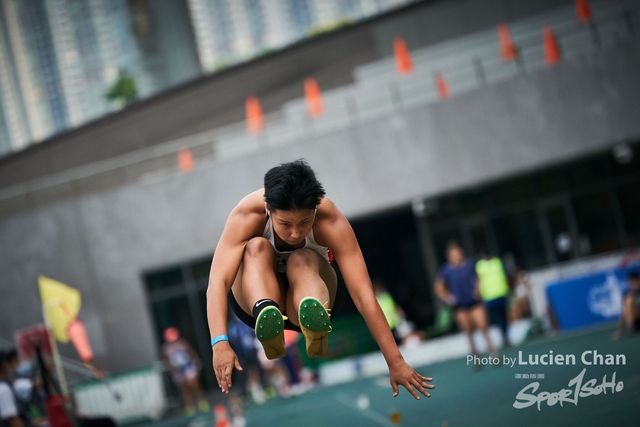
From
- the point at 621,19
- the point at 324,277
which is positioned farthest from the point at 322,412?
the point at 621,19

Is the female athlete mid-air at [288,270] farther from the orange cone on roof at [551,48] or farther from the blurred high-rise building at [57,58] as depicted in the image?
the blurred high-rise building at [57,58]

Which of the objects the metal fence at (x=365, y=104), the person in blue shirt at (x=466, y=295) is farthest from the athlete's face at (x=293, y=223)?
the metal fence at (x=365, y=104)

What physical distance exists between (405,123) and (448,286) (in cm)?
650

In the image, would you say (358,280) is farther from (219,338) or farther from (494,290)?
(494,290)

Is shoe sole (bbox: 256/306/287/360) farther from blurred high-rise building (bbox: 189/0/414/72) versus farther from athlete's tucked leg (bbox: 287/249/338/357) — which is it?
blurred high-rise building (bbox: 189/0/414/72)

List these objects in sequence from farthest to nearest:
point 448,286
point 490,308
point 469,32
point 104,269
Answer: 1. point 469,32
2. point 104,269
3. point 490,308
4. point 448,286

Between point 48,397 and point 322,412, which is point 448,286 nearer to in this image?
point 322,412

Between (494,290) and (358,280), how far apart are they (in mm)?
9209

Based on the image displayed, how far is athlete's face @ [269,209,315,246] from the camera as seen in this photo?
410cm

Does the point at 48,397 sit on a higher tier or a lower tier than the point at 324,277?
lower

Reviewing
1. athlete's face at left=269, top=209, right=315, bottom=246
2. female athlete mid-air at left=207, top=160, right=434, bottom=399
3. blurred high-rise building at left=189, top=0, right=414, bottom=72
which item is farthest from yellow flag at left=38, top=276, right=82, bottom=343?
blurred high-rise building at left=189, top=0, right=414, bottom=72

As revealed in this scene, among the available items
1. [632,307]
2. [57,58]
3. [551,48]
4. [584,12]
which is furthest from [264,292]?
[57,58]

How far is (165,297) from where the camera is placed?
19.1 metres

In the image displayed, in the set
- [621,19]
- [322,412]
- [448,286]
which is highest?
[621,19]
